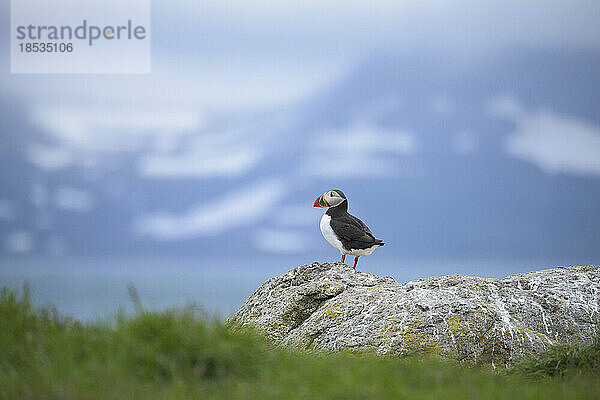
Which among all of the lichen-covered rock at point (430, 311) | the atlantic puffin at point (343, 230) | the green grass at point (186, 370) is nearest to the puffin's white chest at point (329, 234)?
the atlantic puffin at point (343, 230)

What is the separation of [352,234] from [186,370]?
6.42 meters

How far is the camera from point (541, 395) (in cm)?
547

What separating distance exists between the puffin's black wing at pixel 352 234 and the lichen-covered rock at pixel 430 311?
35.9 inches

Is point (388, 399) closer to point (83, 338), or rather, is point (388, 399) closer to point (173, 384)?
point (173, 384)

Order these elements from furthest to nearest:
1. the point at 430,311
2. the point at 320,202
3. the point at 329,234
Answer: the point at 320,202, the point at 329,234, the point at 430,311

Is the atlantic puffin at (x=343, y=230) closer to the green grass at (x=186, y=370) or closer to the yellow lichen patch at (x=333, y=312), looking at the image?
the yellow lichen patch at (x=333, y=312)

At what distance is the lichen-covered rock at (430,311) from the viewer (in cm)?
789

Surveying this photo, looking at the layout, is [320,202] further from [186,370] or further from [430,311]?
[186,370]

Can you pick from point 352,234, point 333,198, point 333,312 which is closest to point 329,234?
point 352,234

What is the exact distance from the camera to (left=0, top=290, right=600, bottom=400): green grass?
4832mm

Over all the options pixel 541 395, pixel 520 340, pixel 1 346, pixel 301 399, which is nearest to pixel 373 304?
pixel 520 340

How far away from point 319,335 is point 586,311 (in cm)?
430

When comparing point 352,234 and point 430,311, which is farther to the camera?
point 352,234

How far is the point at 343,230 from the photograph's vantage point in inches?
444
